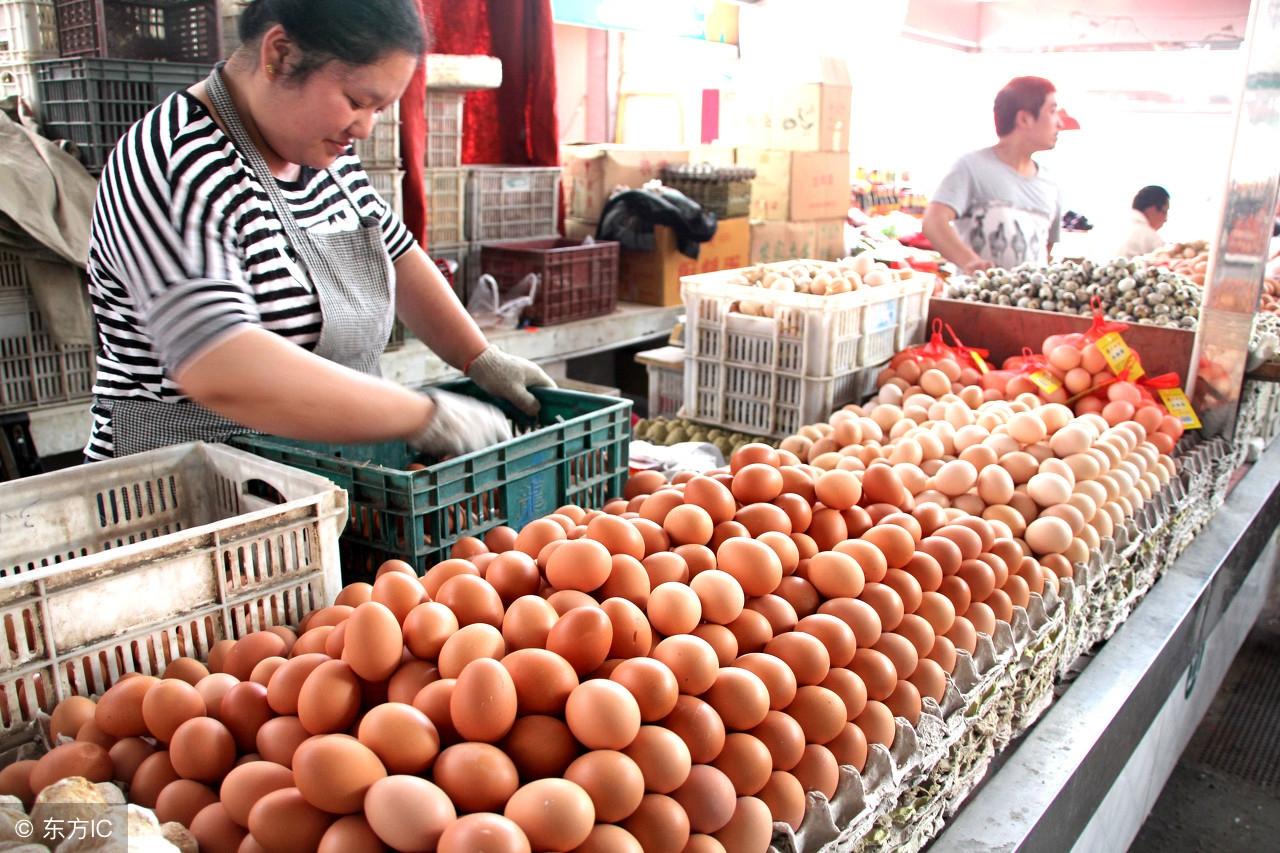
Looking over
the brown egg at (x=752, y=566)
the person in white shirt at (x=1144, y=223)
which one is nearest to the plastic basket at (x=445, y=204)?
Result: the brown egg at (x=752, y=566)

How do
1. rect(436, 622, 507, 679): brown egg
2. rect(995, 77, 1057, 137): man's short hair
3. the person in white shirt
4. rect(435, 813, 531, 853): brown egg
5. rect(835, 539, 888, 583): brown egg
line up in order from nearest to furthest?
rect(435, 813, 531, 853): brown egg < rect(436, 622, 507, 679): brown egg < rect(835, 539, 888, 583): brown egg < rect(995, 77, 1057, 137): man's short hair < the person in white shirt

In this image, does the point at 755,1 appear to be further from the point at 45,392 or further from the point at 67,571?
the point at 67,571

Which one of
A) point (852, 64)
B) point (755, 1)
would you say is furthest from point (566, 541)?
point (755, 1)

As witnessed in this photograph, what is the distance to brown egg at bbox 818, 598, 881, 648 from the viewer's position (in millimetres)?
1455

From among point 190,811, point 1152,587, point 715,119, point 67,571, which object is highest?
point 715,119

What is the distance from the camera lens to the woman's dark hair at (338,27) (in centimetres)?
161

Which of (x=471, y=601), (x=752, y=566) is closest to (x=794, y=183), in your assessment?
(x=752, y=566)

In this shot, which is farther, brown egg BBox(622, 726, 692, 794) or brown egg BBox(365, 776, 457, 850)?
brown egg BBox(622, 726, 692, 794)

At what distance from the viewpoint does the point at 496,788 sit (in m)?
1.03

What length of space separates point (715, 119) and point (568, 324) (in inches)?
232

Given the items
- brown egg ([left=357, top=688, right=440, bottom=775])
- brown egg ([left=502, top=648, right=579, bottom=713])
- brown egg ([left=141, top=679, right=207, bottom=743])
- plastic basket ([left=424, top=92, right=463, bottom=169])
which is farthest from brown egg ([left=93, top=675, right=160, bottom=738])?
plastic basket ([left=424, top=92, right=463, bottom=169])

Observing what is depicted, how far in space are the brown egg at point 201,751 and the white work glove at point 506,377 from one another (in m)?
1.12

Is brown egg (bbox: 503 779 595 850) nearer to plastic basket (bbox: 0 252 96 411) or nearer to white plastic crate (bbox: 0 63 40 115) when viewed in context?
plastic basket (bbox: 0 252 96 411)

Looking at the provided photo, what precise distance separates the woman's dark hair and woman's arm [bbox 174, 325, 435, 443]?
1.57ft
